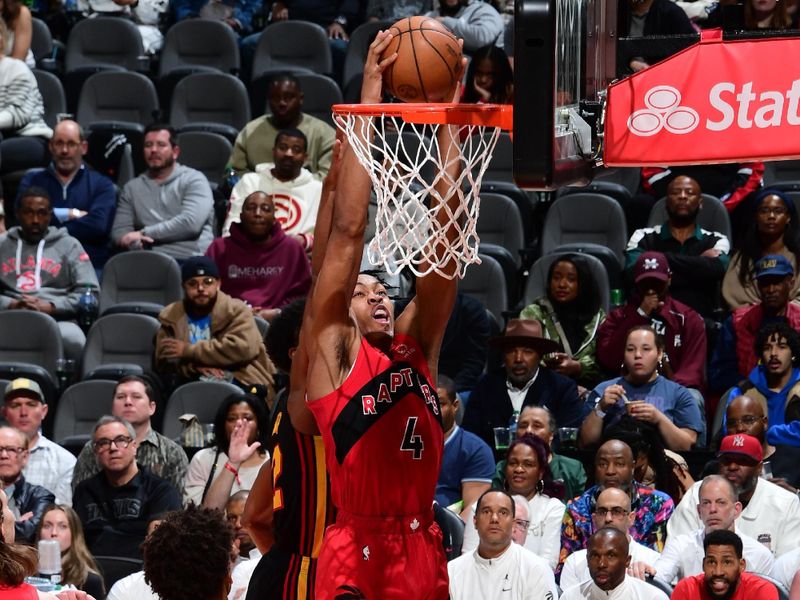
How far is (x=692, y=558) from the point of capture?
809cm

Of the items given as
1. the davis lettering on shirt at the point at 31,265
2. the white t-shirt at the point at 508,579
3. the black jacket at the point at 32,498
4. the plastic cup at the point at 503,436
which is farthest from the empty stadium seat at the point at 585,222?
the black jacket at the point at 32,498

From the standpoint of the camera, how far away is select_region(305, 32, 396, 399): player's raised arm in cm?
494

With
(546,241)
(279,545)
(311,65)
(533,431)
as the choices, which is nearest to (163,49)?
(311,65)

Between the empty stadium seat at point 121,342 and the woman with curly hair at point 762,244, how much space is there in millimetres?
3933

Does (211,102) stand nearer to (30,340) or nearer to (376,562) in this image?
(30,340)

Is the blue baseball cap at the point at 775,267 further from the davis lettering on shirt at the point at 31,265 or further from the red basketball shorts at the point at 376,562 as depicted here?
the red basketball shorts at the point at 376,562

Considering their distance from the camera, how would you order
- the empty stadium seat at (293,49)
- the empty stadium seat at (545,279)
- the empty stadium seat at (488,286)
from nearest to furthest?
the empty stadium seat at (545,279) → the empty stadium seat at (488,286) → the empty stadium seat at (293,49)

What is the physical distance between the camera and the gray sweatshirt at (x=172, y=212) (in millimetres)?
11664

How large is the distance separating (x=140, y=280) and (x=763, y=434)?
4.68 meters

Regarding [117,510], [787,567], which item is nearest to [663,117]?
[787,567]

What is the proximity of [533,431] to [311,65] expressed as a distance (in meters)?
5.67

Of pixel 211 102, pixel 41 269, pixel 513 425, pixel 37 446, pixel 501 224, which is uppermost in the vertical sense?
pixel 211 102

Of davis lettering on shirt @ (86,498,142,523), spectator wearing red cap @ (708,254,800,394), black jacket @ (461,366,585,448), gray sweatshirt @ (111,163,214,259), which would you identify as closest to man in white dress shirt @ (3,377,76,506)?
davis lettering on shirt @ (86,498,142,523)

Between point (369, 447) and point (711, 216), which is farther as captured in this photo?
point (711, 216)
